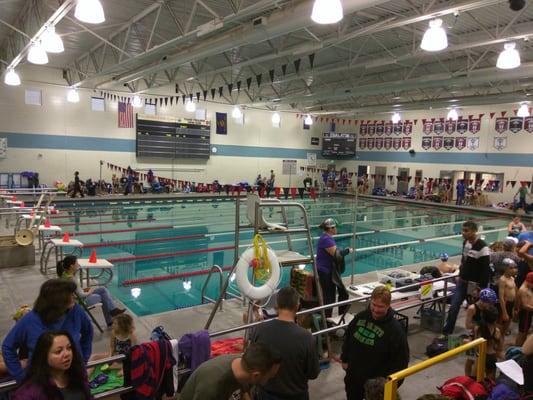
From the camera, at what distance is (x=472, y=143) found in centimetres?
2355

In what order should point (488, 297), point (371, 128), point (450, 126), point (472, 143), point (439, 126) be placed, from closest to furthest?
point (488, 297)
point (472, 143)
point (450, 126)
point (439, 126)
point (371, 128)

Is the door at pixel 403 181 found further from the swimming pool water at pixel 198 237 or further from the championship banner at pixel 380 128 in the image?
the swimming pool water at pixel 198 237

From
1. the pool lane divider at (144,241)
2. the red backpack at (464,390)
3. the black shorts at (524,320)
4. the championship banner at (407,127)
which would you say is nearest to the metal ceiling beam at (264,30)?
the black shorts at (524,320)

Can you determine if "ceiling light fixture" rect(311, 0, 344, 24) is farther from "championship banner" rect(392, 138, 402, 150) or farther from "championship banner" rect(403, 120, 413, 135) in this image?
"championship banner" rect(392, 138, 402, 150)

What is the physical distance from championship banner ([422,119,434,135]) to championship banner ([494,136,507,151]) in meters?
3.88

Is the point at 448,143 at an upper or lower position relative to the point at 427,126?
lower

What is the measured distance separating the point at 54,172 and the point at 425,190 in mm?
20893

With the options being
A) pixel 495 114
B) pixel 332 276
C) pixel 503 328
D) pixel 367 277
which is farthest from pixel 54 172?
pixel 495 114

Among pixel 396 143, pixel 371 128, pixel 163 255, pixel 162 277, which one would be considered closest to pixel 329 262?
pixel 162 277

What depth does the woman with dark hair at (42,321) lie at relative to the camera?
2781 mm

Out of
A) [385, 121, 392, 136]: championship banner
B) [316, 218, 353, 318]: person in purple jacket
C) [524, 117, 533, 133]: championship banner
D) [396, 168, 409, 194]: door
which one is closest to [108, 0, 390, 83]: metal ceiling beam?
[316, 218, 353, 318]: person in purple jacket

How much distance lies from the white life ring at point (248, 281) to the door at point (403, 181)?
78.7ft

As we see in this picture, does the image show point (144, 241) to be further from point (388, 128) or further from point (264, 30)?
point (388, 128)

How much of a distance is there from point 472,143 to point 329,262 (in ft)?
70.3
